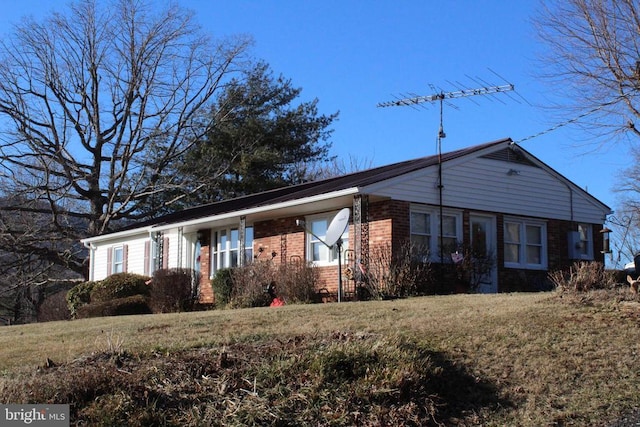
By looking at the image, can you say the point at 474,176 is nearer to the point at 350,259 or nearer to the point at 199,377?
the point at 350,259

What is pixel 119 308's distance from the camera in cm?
1853

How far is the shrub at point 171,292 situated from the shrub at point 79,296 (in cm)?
459

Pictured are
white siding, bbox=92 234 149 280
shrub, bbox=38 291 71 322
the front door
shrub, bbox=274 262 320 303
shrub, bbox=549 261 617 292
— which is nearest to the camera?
shrub, bbox=549 261 617 292

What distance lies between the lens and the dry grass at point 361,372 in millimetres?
6246

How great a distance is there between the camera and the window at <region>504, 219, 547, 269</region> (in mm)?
19406

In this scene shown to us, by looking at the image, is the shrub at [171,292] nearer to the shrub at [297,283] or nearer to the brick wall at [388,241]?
the brick wall at [388,241]

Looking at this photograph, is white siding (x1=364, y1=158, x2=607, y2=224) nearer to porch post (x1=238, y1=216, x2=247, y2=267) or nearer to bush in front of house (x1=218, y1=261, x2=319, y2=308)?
bush in front of house (x1=218, y1=261, x2=319, y2=308)

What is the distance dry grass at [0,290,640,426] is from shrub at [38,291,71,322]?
48.6ft

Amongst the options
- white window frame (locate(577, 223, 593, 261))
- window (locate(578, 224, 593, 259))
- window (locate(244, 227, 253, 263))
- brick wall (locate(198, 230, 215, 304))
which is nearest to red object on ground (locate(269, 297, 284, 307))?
window (locate(244, 227, 253, 263))

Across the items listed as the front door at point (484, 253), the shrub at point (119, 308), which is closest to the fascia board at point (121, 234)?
the shrub at point (119, 308)

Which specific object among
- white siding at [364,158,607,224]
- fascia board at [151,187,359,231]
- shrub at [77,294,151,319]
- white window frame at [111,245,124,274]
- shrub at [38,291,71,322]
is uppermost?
white siding at [364,158,607,224]

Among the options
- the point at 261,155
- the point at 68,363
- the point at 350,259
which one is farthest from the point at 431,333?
the point at 261,155

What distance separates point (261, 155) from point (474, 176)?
58.0 ft

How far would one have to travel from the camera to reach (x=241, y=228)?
66.9 ft
